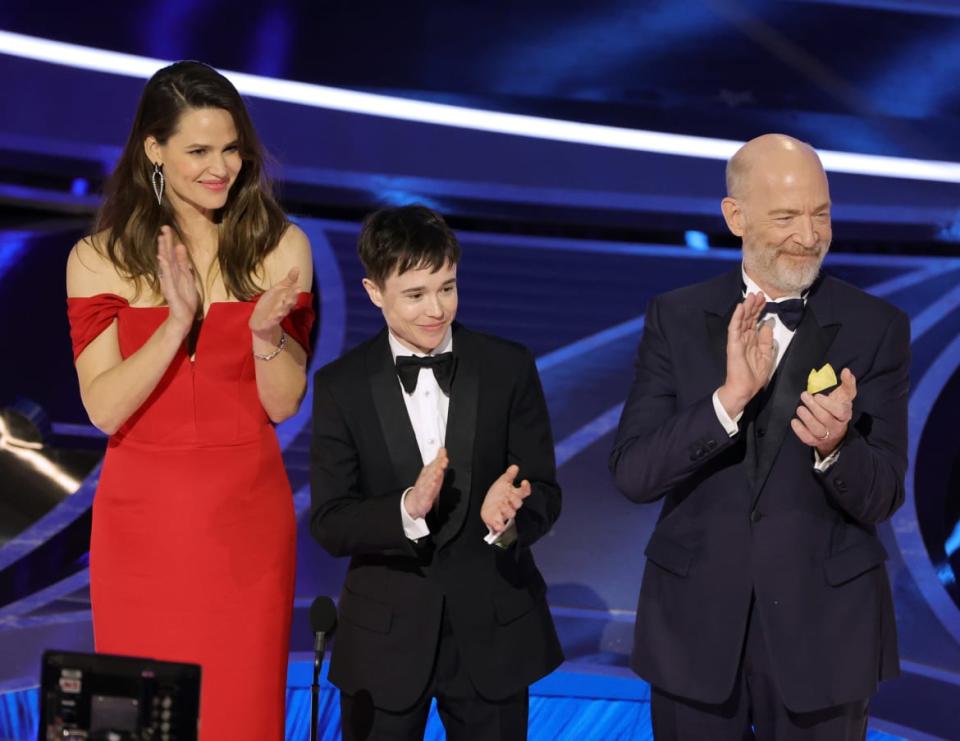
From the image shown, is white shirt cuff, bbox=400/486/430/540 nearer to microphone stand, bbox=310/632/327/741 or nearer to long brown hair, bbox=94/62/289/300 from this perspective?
microphone stand, bbox=310/632/327/741

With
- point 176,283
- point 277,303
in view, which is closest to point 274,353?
point 277,303

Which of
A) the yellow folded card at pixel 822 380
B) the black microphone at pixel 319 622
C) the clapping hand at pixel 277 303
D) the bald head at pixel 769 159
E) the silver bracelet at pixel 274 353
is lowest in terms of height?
the black microphone at pixel 319 622

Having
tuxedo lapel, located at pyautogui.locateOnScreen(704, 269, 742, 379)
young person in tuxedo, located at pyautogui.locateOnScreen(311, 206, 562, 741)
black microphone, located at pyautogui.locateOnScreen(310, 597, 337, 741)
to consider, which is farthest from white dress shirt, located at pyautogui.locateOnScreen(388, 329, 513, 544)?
tuxedo lapel, located at pyautogui.locateOnScreen(704, 269, 742, 379)

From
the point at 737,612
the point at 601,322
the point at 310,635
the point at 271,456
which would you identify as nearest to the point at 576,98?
the point at 601,322

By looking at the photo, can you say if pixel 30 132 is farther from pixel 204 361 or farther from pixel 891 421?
pixel 891 421

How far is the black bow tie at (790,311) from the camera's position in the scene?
8.82ft

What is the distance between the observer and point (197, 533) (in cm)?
296

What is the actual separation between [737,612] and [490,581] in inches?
20.0

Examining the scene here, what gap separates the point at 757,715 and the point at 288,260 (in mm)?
1451

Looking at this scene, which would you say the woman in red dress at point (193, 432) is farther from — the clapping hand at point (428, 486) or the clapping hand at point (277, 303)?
the clapping hand at point (428, 486)

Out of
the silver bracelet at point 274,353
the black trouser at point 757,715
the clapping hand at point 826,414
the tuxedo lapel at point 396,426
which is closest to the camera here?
the clapping hand at point 826,414

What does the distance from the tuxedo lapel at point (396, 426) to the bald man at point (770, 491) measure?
44 centimetres

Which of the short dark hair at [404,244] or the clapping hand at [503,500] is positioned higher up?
the short dark hair at [404,244]

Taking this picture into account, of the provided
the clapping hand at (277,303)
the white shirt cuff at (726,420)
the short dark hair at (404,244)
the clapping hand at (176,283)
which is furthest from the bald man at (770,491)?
the clapping hand at (176,283)
